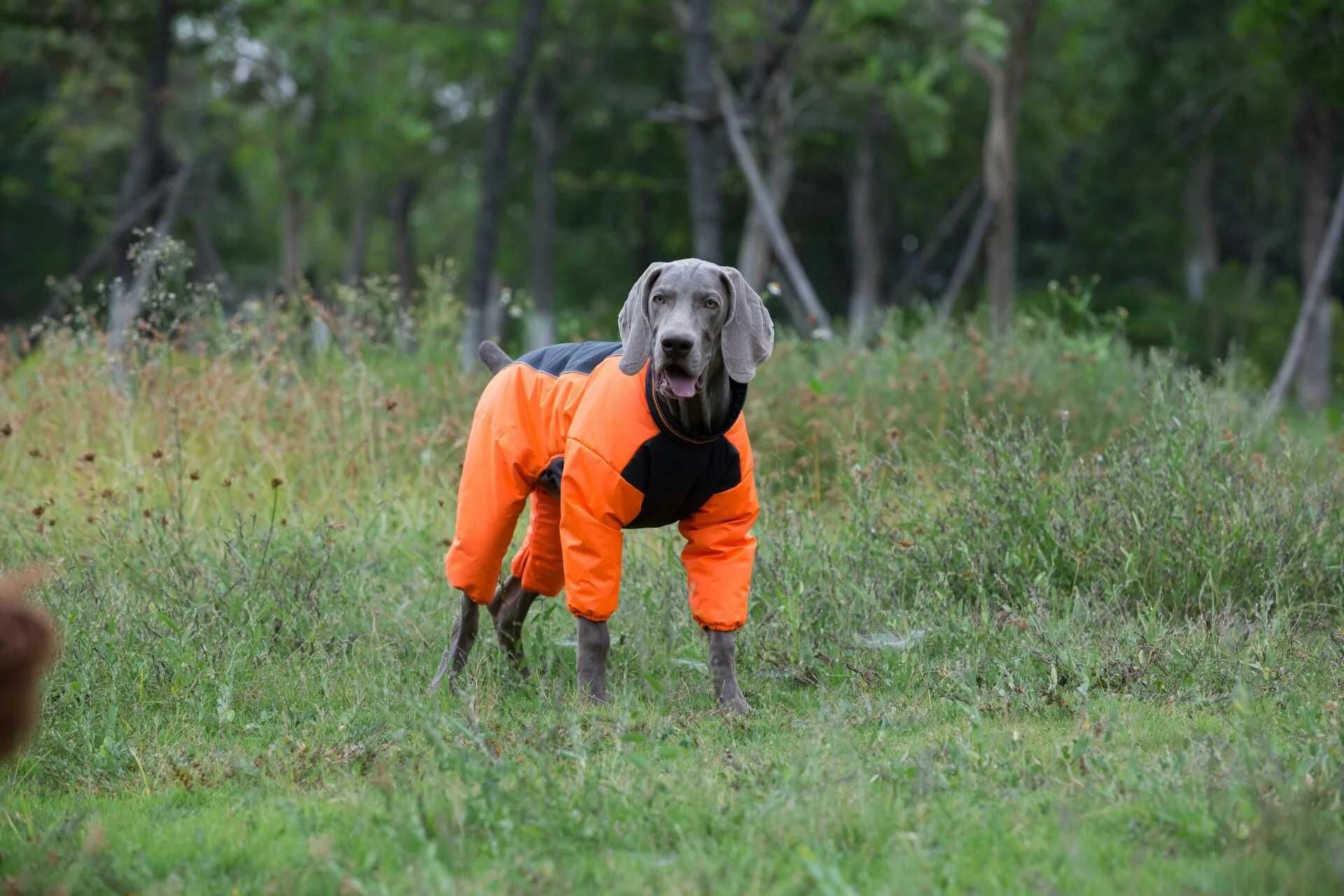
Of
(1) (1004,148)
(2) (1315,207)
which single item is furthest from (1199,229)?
(1) (1004,148)

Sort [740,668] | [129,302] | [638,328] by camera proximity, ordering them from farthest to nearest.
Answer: [129,302] < [740,668] < [638,328]

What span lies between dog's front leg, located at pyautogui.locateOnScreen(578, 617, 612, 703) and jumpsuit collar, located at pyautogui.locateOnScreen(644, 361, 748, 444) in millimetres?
739

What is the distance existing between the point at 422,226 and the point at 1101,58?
23979 millimetres

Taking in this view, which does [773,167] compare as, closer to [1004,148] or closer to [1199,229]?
[1004,148]

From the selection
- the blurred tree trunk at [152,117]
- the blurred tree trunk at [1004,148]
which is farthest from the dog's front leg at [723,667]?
the blurred tree trunk at [152,117]

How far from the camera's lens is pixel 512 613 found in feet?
17.5

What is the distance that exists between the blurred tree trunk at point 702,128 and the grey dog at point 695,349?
7444 millimetres

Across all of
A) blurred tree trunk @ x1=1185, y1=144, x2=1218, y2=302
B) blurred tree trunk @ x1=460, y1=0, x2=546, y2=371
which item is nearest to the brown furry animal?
blurred tree trunk @ x1=460, y1=0, x2=546, y2=371

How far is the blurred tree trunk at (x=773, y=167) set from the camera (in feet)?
75.4

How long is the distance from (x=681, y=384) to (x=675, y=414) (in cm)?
14

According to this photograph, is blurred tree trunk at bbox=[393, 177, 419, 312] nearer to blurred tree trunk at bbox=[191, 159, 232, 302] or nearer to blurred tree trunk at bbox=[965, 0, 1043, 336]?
blurred tree trunk at bbox=[191, 159, 232, 302]

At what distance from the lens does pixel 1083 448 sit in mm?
7918

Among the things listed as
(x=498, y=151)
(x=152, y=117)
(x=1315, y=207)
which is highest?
(x=152, y=117)

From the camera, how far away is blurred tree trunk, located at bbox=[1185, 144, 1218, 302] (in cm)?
2992
